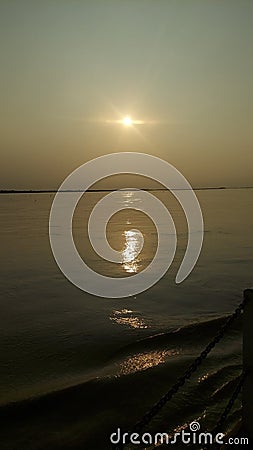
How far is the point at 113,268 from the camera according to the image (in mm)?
17906

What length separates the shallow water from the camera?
5934 mm

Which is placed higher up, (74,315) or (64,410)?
(74,315)

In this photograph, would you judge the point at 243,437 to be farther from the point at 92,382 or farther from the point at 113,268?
the point at 113,268

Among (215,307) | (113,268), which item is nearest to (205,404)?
(215,307)

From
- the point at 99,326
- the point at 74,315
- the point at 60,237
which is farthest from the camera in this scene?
the point at 60,237

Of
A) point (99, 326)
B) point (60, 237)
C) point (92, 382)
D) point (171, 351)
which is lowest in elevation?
point (92, 382)

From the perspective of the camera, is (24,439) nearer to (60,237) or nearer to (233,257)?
(233,257)

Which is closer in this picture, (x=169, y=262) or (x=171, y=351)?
(x=171, y=351)

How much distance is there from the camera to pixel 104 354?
27.6 feet

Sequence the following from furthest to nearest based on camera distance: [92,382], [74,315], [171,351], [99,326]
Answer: [74,315]
[99,326]
[171,351]
[92,382]

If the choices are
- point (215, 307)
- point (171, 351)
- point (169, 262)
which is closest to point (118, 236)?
point (169, 262)

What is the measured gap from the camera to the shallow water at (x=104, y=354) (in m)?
5.93

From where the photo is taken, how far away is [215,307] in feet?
37.4

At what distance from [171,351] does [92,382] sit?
2.00 meters
